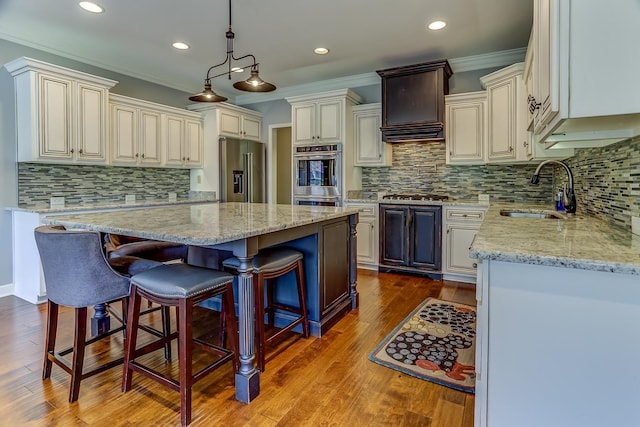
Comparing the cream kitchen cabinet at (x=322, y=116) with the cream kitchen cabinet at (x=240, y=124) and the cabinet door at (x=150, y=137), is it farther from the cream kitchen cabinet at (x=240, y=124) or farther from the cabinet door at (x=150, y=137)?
the cabinet door at (x=150, y=137)

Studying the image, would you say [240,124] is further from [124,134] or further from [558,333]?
[558,333]

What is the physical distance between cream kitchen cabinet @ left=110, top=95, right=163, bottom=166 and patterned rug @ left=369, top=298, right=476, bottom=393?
12.1 feet

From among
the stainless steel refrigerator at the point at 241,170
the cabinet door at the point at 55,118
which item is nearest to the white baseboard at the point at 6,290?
the cabinet door at the point at 55,118

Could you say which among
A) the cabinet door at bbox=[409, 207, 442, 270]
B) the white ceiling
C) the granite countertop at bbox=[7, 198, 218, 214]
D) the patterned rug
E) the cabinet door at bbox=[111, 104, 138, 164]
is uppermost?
the white ceiling

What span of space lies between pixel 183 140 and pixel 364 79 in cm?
267

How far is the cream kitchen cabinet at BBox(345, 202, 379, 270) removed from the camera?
4450 millimetres

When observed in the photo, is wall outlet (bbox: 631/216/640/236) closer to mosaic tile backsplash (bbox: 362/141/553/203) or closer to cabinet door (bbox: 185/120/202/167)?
mosaic tile backsplash (bbox: 362/141/553/203)

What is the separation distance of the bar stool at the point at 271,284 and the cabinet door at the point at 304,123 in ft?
8.64

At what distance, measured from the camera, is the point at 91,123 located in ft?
12.5

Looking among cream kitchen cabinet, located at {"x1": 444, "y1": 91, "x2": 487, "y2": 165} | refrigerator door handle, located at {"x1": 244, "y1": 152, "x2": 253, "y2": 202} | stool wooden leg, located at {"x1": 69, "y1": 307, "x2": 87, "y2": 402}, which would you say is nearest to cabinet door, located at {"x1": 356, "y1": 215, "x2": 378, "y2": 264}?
cream kitchen cabinet, located at {"x1": 444, "y1": 91, "x2": 487, "y2": 165}

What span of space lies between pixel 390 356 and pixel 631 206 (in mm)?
1510

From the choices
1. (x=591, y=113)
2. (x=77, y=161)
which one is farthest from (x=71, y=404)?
(x=77, y=161)

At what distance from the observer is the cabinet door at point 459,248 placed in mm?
3913

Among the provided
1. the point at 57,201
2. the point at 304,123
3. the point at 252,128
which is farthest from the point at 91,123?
the point at 304,123
